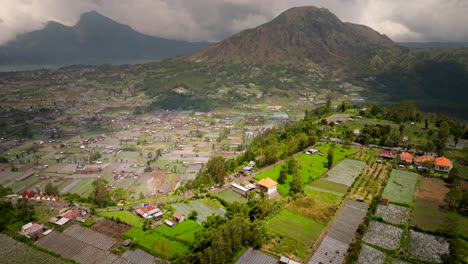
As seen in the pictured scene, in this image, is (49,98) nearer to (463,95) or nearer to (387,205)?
(387,205)

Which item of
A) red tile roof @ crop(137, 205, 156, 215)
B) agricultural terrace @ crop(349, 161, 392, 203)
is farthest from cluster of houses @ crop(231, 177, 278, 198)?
red tile roof @ crop(137, 205, 156, 215)

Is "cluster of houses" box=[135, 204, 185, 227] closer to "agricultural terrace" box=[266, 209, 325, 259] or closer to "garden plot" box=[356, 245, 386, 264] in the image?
"agricultural terrace" box=[266, 209, 325, 259]

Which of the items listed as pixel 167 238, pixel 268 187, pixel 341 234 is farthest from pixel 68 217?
pixel 341 234

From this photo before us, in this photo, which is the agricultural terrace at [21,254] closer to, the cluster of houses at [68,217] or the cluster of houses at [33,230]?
the cluster of houses at [33,230]

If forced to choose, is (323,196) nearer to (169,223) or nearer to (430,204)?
(430,204)

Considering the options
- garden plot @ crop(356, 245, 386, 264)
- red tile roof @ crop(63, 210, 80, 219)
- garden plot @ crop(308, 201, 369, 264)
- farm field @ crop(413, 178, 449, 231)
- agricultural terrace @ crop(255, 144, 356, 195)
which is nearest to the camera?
garden plot @ crop(356, 245, 386, 264)

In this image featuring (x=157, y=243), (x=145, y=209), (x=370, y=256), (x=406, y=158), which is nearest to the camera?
(x=370, y=256)
